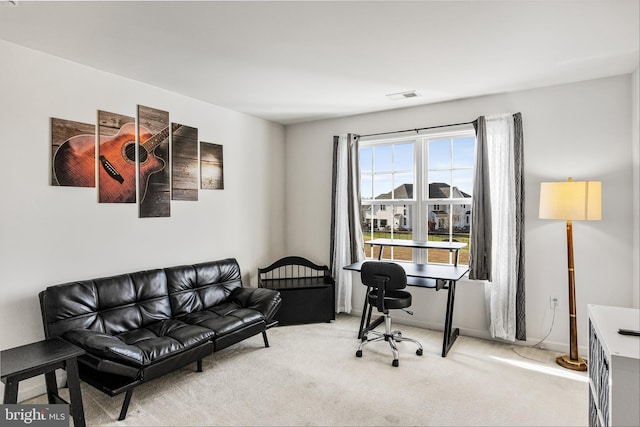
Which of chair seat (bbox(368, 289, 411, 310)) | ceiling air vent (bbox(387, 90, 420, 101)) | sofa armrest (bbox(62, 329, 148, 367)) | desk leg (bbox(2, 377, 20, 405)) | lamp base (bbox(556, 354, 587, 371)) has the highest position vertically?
ceiling air vent (bbox(387, 90, 420, 101))

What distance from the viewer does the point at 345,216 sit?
4551 millimetres

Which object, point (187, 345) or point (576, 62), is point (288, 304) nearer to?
point (187, 345)

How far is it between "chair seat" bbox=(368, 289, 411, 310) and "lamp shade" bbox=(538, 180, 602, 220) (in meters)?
1.45

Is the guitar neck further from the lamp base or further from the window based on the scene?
the lamp base

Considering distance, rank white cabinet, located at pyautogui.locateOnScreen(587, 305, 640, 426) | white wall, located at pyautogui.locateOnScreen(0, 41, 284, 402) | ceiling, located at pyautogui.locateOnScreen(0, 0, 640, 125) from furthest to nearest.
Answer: white wall, located at pyautogui.locateOnScreen(0, 41, 284, 402) → ceiling, located at pyautogui.locateOnScreen(0, 0, 640, 125) → white cabinet, located at pyautogui.locateOnScreen(587, 305, 640, 426)

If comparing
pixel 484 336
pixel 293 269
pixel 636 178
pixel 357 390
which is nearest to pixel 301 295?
pixel 293 269

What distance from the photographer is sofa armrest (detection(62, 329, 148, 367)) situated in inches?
88.4

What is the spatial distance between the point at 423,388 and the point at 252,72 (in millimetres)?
2953

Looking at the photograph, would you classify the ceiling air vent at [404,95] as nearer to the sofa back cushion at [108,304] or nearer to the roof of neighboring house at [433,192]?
the roof of neighboring house at [433,192]

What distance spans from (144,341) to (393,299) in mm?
2097

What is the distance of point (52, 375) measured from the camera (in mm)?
2348

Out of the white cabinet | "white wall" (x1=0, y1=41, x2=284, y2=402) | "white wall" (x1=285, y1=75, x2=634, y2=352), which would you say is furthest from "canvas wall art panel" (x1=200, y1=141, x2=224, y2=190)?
the white cabinet

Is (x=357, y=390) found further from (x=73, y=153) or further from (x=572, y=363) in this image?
(x=73, y=153)

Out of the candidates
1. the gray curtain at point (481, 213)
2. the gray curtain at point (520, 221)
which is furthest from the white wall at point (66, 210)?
the gray curtain at point (520, 221)
